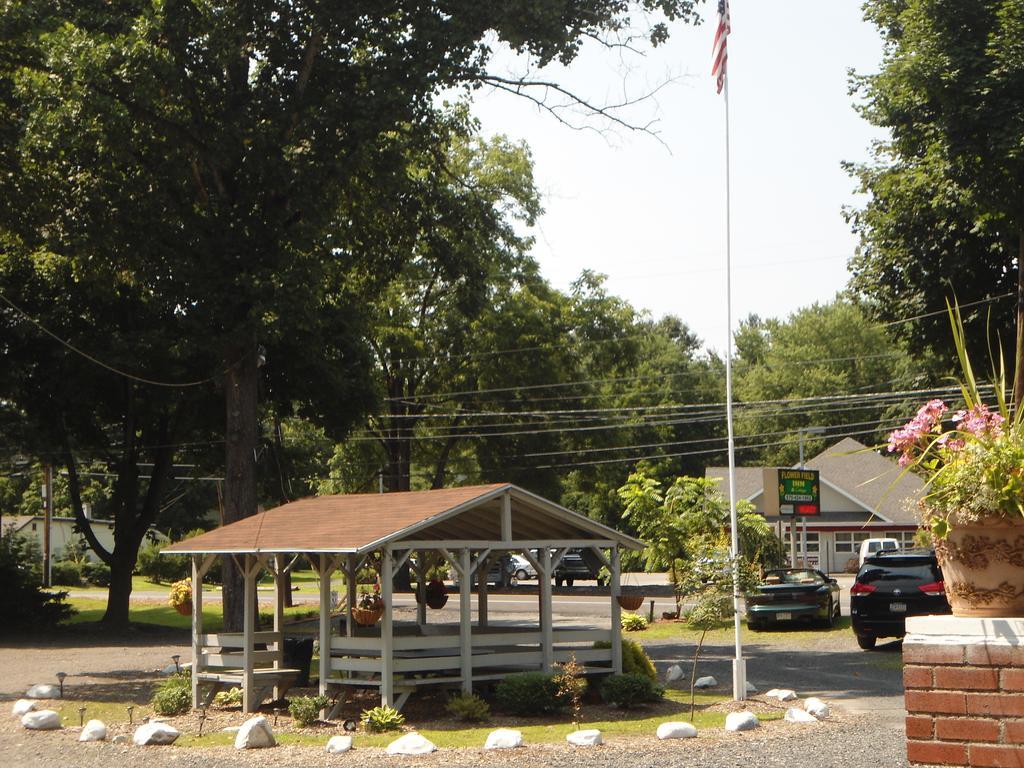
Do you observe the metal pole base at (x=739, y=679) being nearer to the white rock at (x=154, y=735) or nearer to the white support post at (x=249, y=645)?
the white support post at (x=249, y=645)

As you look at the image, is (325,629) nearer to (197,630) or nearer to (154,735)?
(197,630)

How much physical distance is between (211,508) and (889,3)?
5203 centimetres

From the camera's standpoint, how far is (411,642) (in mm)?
16672

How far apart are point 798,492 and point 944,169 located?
11.1 meters

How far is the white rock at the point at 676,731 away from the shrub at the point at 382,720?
3525 millimetres

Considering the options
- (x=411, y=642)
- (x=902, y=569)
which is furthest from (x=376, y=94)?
(x=902, y=569)

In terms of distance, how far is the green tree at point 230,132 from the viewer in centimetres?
2136

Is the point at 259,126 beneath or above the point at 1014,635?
above

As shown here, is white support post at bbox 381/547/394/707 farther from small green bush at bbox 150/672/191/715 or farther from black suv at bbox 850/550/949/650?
black suv at bbox 850/550/949/650

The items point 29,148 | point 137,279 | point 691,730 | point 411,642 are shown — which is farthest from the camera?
point 137,279

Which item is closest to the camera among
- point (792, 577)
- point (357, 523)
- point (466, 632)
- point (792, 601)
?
point (466, 632)

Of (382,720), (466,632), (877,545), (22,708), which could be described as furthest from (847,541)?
(22,708)

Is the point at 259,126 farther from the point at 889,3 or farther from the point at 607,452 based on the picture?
the point at 607,452

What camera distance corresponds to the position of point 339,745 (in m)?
13.8
